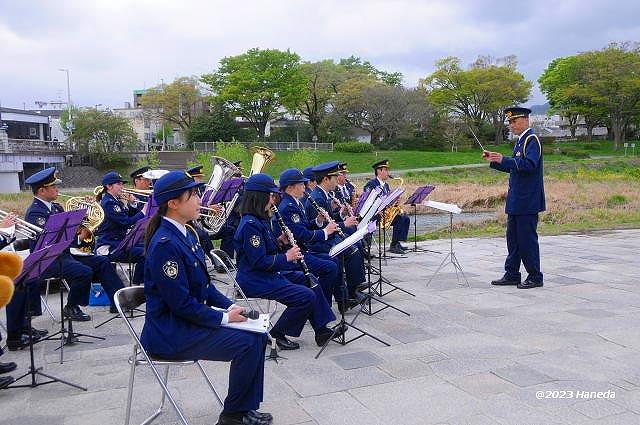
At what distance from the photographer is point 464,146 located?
5578cm

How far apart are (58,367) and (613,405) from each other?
15.7 feet

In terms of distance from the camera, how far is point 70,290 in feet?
21.1

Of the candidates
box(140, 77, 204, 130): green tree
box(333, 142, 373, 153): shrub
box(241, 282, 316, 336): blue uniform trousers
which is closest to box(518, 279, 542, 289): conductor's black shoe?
box(241, 282, 316, 336): blue uniform trousers

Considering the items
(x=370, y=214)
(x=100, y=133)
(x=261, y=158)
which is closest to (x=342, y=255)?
(x=370, y=214)

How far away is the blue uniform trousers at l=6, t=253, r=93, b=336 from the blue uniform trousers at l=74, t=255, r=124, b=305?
25cm

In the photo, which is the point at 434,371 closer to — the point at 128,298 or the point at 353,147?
the point at 128,298

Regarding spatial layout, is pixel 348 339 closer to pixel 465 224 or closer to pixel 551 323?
pixel 551 323

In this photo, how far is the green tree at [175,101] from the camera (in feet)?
184

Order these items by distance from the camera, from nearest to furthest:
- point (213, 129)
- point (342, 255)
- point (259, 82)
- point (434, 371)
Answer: point (434, 371) → point (342, 255) → point (259, 82) → point (213, 129)

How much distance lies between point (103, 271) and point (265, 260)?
284 centimetres

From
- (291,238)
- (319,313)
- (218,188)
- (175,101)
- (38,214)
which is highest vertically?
(175,101)

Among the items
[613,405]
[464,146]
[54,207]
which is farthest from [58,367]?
[464,146]

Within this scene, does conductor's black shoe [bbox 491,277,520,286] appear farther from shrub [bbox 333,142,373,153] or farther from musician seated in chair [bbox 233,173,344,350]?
shrub [bbox 333,142,373,153]

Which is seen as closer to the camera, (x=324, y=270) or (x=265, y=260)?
(x=265, y=260)
